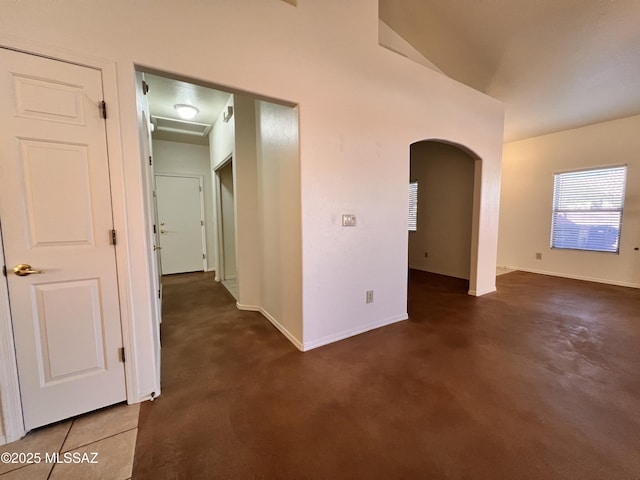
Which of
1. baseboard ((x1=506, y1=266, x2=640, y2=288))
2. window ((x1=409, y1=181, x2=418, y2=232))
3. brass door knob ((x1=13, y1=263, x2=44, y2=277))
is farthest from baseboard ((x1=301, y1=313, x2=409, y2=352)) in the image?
baseboard ((x1=506, y1=266, x2=640, y2=288))

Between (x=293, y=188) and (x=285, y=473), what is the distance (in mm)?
1992

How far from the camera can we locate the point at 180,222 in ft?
19.1

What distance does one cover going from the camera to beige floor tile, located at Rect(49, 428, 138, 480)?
50.2 inches

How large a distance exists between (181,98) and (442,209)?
510 cm

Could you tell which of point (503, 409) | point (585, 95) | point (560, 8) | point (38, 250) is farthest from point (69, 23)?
point (585, 95)

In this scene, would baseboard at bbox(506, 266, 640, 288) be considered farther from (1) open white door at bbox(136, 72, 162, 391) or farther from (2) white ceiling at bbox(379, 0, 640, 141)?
(1) open white door at bbox(136, 72, 162, 391)

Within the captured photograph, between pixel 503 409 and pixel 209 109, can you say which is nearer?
pixel 503 409

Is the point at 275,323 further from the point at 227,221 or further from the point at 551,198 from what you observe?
the point at 551,198

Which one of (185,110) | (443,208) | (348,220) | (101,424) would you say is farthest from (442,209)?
(101,424)

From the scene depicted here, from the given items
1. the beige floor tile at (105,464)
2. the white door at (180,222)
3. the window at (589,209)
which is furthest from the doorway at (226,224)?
the window at (589,209)

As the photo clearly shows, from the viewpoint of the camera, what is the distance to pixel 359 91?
8.46 ft

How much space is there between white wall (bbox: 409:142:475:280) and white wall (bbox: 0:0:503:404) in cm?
147

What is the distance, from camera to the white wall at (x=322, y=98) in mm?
1576

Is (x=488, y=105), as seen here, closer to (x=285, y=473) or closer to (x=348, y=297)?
(x=348, y=297)
